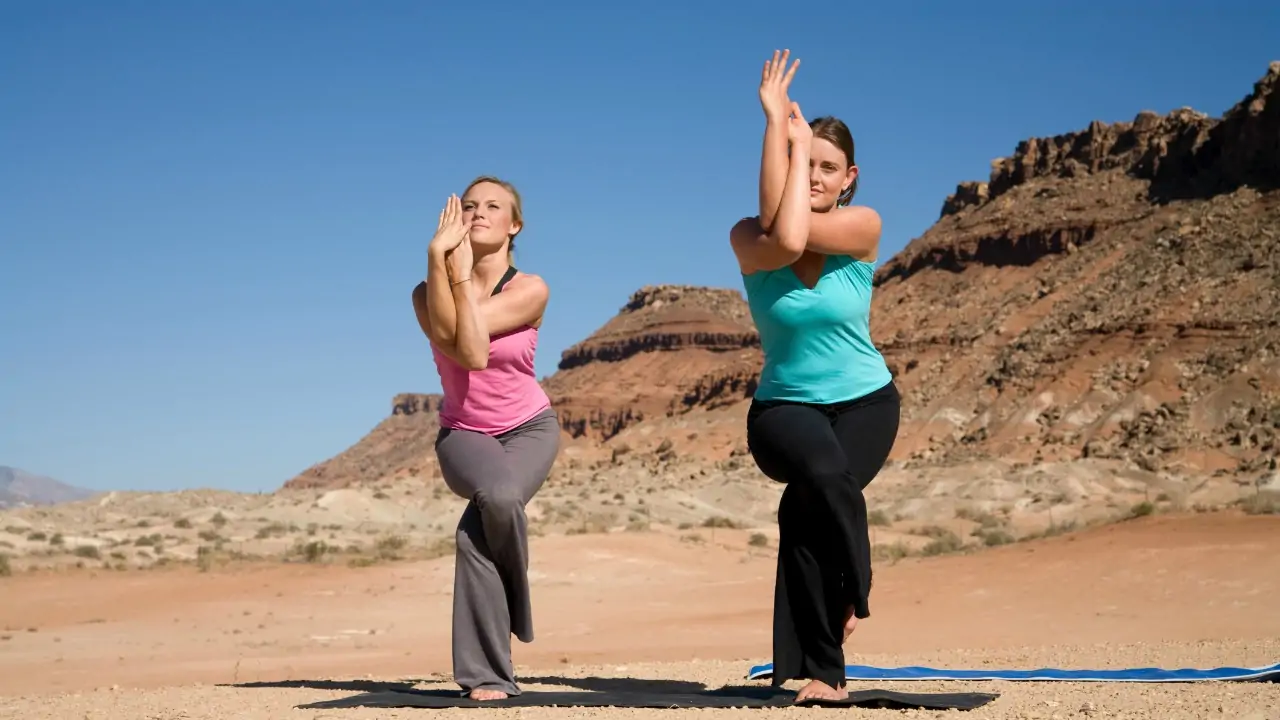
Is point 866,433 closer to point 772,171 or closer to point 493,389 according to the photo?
point 772,171

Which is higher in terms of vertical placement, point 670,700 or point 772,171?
point 772,171

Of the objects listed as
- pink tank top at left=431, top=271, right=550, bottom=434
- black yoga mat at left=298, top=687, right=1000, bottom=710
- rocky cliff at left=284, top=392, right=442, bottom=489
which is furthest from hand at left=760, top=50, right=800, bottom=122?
rocky cliff at left=284, top=392, right=442, bottom=489

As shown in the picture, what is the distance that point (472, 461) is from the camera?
5.58m

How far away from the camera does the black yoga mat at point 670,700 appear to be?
16.3ft

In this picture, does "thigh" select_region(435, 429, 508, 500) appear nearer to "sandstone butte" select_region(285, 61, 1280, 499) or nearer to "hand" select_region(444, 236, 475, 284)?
"hand" select_region(444, 236, 475, 284)

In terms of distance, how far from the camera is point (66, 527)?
32.0m

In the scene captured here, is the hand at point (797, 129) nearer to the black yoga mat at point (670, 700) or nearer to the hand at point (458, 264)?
the hand at point (458, 264)

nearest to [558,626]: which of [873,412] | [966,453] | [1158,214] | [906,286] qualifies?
[873,412]

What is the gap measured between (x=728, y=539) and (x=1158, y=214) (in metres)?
46.7

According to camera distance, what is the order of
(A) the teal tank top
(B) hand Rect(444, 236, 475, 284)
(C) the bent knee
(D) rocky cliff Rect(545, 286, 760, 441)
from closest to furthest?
1. (A) the teal tank top
2. (C) the bent knee
3. (B) hand Rect(444, 236, 475, 284)
4. (D) rocky cliff Rect(545, 286, 760, 441)

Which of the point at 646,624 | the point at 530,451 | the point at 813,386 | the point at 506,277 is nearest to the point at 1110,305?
the point at 646,624

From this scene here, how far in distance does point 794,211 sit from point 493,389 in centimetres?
160

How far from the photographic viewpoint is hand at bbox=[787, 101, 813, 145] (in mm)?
5167

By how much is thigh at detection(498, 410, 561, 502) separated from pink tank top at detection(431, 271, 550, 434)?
0.05m
